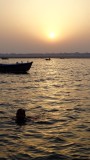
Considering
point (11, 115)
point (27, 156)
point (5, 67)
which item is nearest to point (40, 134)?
point (27, 156)

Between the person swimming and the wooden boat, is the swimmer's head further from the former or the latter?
the wooden boat

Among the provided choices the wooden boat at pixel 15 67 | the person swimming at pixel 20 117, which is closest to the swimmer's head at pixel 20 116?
the person swimming at pixel 20 117

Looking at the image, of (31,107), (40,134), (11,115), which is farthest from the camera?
(31,107)

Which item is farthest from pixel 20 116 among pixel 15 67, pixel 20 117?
pixel 15 67

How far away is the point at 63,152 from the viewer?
13.3m

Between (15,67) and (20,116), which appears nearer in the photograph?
(20,116)

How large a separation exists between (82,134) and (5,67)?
1987 inches

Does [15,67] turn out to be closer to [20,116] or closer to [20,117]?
[20,117]

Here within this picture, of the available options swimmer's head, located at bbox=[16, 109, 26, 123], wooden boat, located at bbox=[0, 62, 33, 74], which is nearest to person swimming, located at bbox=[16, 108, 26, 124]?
swimmer's head, located at bbox=[16, 109, 26, 123]

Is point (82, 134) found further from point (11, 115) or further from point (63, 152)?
point (11, 115)

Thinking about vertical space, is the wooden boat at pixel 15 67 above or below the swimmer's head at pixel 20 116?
above

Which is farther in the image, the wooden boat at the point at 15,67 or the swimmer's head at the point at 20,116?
the wooden boat at the point at 15,67

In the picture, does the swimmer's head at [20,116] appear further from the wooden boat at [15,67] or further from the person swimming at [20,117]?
the wooden boat at [15,67]

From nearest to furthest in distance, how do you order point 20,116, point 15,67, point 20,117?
point 20,116 → point 20,117 → point 15,67
